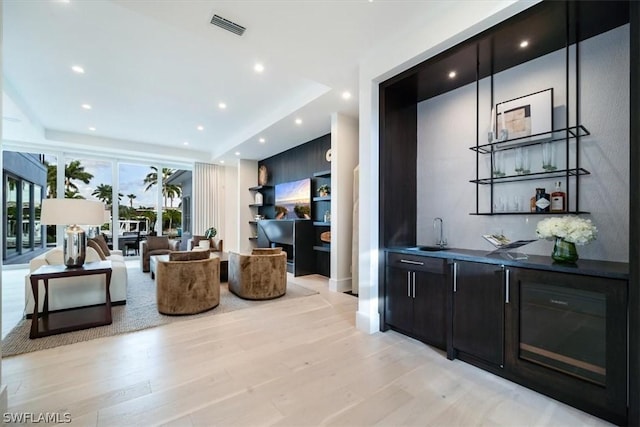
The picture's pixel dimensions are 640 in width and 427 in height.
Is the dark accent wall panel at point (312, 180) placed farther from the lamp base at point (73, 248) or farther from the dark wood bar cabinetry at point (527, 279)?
the lamp base at point (73, 248)

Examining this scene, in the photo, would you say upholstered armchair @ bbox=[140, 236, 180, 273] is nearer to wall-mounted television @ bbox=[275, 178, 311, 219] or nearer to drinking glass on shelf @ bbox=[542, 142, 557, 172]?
wall-mounted television @ bbox=[275, 178, 311, 219]

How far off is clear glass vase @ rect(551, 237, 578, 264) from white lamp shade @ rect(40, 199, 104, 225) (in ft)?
14.0

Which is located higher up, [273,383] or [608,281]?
[608,281]

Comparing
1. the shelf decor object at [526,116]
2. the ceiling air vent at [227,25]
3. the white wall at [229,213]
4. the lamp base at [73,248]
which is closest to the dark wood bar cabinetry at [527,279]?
the shelf decor object at [526,116]

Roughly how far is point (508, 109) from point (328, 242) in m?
3.59

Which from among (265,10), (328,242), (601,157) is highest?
(265,10)

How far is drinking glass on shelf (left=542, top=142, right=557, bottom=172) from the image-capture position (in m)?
2.37

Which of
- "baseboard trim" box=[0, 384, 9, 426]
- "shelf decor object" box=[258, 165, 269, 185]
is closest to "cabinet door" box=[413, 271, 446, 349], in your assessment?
"baseboard trim" box=[0, 384, 9, 426]

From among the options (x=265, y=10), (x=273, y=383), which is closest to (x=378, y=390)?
(x=273, y=383)

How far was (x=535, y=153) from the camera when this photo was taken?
250 centimetres

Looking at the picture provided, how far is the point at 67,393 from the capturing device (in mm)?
1958

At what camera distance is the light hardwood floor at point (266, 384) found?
5.75ft

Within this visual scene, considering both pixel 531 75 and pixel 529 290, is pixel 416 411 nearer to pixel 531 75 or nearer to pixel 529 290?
pixel 529 290

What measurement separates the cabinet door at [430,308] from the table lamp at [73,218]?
347 centimetres
